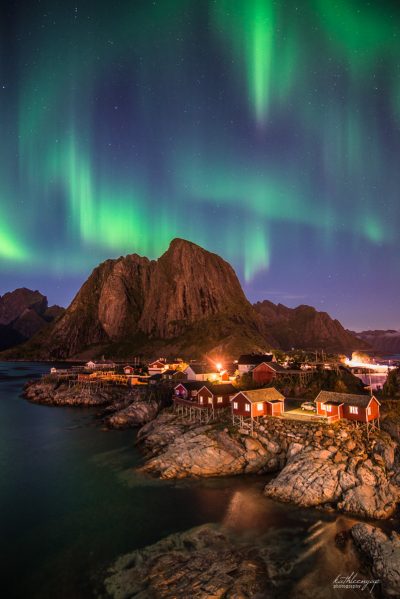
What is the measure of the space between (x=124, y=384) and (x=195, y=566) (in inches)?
2962

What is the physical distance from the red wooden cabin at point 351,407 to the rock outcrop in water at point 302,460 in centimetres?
150

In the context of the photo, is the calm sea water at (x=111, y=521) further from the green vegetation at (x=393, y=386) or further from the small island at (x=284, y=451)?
the green vegetation at (x=393, y=386)

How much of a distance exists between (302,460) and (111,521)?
56.2ft

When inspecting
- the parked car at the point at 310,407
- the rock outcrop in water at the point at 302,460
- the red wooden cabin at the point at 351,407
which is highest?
the red wooden cabin at the point at 351,407

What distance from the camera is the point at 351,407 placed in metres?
36.9

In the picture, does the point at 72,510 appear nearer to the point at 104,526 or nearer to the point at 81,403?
the point at 104,526

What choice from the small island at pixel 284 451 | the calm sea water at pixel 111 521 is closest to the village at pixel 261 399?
the small island at pixel 284 451

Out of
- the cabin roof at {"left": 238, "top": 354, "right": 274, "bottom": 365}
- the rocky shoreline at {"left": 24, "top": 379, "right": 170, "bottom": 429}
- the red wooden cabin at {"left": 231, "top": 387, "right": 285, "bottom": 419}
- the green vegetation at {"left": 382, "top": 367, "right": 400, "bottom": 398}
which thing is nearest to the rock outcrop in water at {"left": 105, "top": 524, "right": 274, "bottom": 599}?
the red wooden cabin at {"left": 231, "top": 387, "right": 285, "bottom": 419}

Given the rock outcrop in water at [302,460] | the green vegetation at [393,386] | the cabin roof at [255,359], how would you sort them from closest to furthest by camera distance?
the rock outcrop in water at [302,460] < the green vegetation at [393,386] < the cabin roof at [255,359]

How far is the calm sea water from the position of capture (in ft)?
64.6

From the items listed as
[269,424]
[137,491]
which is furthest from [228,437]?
[137,491]

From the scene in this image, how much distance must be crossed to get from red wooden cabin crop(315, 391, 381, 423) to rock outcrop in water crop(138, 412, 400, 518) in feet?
4.91

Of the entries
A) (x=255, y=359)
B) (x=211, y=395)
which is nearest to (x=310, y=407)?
(x=211, y=395)

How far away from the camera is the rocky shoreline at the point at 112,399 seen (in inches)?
2243
